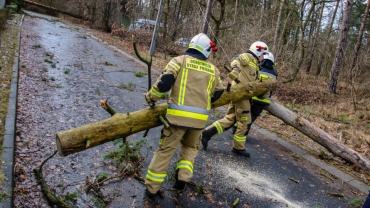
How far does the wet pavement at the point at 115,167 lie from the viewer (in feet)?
11.4

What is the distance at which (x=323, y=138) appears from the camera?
596cm

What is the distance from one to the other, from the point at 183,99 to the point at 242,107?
7.76ft

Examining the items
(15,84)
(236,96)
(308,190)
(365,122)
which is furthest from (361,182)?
(15,84)

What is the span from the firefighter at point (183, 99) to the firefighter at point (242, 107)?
175 centimetres

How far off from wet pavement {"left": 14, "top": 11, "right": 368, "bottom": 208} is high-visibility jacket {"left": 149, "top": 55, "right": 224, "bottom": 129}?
1031 mm

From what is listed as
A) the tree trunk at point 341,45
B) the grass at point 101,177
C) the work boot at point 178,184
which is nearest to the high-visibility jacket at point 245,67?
the work boot at point 178,184

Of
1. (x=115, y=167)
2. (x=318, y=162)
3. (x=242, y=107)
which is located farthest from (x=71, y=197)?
(x=318, y=162)

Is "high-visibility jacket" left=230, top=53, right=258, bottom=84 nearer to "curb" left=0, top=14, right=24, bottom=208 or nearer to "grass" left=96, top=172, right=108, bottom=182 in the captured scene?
"grass" left=96, top=172, right=108, bottom=182

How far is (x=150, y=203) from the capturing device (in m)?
3.46

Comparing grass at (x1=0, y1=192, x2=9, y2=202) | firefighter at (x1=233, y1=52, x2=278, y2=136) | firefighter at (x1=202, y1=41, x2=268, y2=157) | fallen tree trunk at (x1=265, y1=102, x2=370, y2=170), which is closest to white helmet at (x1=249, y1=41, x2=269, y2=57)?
firefighter at (x1=202, y1=41, x2=268, y2=157)

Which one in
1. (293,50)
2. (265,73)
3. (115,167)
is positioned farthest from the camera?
(293,50)

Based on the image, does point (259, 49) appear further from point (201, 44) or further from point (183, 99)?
point (183, 99)

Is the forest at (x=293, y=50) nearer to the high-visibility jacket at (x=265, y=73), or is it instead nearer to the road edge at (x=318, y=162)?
the road edge at (x=318, y=162)

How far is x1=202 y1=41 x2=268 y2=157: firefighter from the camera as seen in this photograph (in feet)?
17.6
